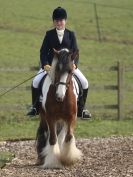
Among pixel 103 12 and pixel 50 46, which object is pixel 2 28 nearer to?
pixel 103 12

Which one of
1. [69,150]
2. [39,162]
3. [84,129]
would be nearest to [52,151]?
[69,150]

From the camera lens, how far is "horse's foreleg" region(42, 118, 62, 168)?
8.97 m

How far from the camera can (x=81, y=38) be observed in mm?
32938

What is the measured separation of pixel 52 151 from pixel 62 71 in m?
1.22

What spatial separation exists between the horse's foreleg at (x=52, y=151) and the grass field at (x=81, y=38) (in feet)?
22.3

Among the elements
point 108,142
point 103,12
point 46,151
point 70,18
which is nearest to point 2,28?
point 70,18

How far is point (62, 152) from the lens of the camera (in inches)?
360

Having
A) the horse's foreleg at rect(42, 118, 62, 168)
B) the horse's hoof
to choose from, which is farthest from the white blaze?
the horse's hoof

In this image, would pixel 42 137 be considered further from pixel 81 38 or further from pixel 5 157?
pixel 81 38

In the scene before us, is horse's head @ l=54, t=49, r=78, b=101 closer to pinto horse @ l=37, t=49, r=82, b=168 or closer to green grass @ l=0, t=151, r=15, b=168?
pinto horse @ l=37, t=49, r=82, b=168

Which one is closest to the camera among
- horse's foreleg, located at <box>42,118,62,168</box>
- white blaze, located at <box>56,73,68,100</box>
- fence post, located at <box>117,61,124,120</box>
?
white blaze, located at <box>56,73,68,100</box>

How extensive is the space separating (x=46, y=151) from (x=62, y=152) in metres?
0.25

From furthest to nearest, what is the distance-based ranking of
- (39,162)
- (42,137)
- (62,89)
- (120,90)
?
1. (120,90)
2. (42,137)
3. (39,162)
4. (62,89)

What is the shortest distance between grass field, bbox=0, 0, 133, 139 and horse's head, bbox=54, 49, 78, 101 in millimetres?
7199
